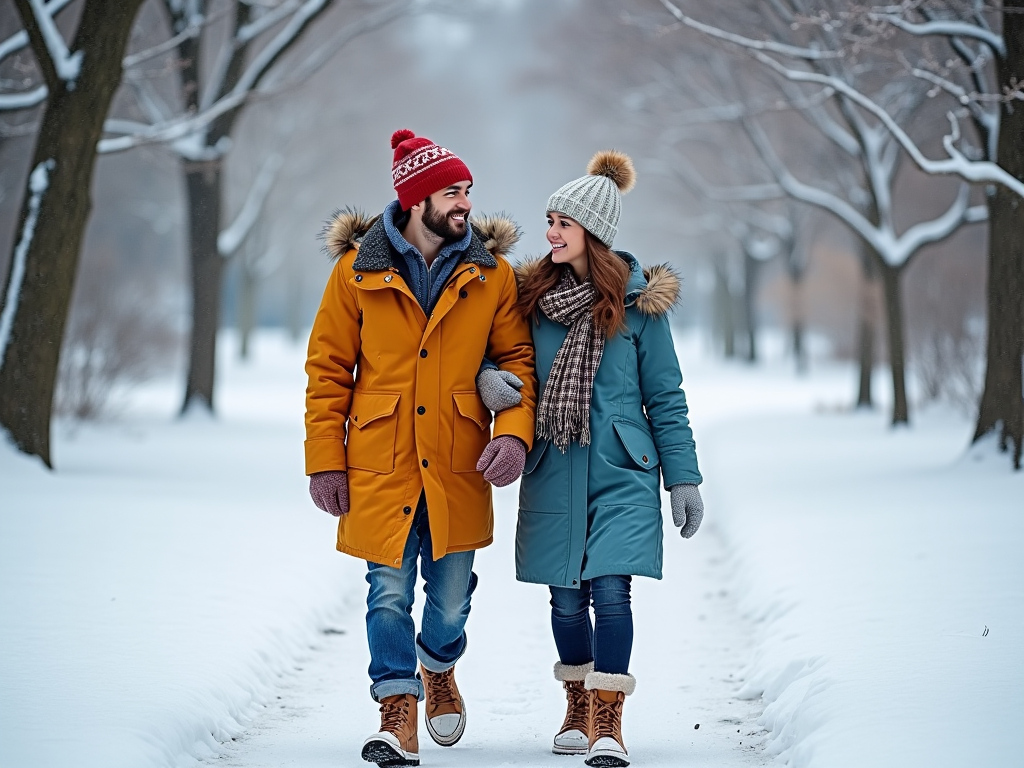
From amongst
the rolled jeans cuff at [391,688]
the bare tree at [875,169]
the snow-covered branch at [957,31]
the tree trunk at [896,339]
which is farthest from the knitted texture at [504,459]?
the tree trunk at [896,339]

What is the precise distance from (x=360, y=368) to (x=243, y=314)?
2736 cm

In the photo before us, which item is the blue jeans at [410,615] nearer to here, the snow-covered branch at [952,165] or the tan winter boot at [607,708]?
the tan winter boot at [607,708]

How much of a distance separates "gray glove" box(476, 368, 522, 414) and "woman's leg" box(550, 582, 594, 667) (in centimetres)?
71

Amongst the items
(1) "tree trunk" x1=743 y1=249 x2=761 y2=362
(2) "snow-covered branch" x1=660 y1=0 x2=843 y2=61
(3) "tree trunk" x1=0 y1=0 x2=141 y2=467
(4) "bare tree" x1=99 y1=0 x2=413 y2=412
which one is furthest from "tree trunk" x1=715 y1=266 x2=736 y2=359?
(3) "tree trunk" x1=0 y1=0 x2=141 y2=467

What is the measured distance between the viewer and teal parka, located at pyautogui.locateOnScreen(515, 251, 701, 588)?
4293mm

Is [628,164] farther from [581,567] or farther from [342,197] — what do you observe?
[342,197]

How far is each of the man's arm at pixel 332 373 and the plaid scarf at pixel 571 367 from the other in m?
0.70

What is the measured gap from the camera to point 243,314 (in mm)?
31031

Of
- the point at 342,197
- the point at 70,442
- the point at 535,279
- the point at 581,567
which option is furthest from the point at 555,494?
the point at 342,197

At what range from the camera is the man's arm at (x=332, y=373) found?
14.0 ft

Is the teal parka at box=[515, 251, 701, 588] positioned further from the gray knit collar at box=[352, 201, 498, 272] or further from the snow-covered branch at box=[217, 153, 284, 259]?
the snow-covered branch at box=[217, 153, 284, 259]

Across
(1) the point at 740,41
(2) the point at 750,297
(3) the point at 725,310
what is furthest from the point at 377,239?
(3) the point at 725,310

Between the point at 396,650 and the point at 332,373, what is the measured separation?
39.2 inches

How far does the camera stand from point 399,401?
427 centimetres
